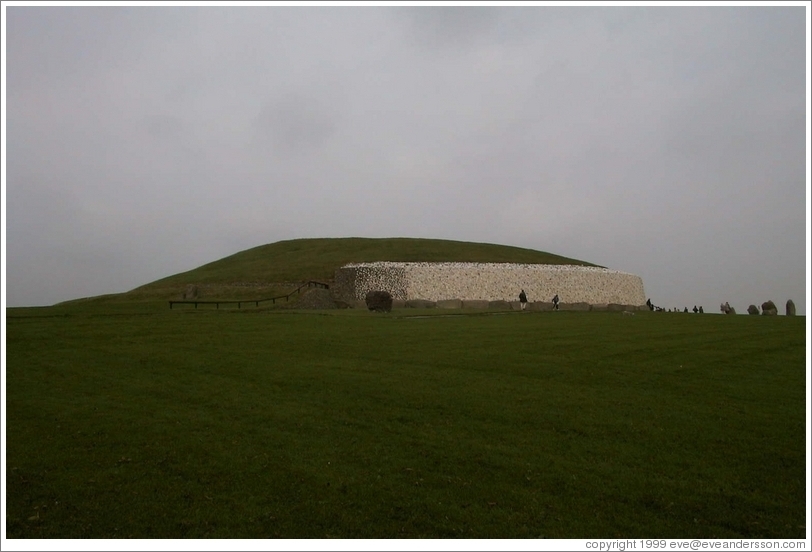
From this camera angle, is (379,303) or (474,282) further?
(474,282)

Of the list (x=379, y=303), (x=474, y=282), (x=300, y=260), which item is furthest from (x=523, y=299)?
(x=300, y=260)

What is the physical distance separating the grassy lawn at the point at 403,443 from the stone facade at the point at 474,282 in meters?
34.4

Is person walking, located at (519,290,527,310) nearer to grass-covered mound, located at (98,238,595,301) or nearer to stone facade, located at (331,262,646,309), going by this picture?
stone facade, located at (331,262,646,309)

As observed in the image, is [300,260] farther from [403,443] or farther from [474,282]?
[403,443]

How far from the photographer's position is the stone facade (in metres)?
50.4

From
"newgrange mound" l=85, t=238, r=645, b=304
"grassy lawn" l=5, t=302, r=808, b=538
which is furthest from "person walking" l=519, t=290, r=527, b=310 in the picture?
"grassy lawn" l=5, t=302, r=808, b=538

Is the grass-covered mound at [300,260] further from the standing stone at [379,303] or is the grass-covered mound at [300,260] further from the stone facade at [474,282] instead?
the standing stone at [379,303]

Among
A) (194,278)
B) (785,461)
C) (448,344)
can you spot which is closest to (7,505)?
(785,461)

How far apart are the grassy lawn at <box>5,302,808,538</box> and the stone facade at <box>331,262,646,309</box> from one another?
34.4 m

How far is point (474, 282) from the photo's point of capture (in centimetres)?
5081

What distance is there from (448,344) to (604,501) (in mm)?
10353

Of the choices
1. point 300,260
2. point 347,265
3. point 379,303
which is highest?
point 300,260

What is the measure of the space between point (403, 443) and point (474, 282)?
140 feet

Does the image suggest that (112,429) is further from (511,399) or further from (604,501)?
(604,501)
